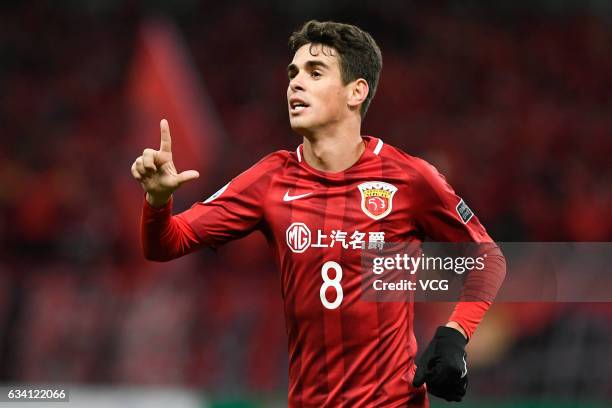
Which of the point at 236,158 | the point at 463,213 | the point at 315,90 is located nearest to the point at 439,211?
the point at 463,213

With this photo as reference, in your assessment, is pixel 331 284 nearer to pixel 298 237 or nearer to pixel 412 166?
pixel 298 237

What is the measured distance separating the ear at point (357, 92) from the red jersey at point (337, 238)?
0.17 m

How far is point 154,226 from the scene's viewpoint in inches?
140

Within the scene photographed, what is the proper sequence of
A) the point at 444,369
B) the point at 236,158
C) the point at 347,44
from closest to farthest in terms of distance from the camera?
the point at 444,369 → the point at 347,44 → the point at 236,158

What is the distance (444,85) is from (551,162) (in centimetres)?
274

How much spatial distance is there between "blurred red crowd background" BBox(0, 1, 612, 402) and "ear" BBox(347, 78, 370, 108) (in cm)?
373

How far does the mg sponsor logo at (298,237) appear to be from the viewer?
148 inches

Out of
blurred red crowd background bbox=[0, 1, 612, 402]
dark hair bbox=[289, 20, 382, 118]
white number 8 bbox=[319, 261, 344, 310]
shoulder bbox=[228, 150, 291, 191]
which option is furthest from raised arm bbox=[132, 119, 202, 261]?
blurred red crowd background bbox=[0, 1, 612, 402]

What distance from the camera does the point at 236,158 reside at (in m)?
10.4

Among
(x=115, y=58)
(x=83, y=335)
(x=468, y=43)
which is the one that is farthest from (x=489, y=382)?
(x=115, y=58)

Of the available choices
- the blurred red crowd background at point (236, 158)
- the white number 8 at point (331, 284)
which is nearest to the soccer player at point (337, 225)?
the white number 8 at point (331, 284)

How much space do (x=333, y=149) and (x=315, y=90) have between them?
0.23 metres

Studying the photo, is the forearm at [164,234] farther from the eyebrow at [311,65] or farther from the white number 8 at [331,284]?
the eyebrow at [311,65]

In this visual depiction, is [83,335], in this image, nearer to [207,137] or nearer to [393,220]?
[207,137]
